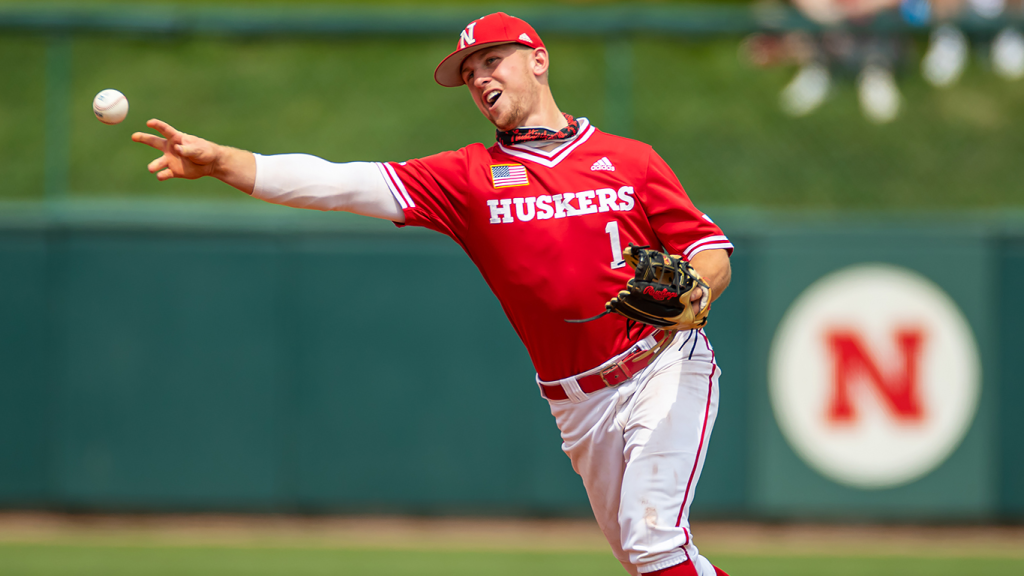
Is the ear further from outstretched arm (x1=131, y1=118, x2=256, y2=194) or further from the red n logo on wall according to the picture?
the red n logo on wall

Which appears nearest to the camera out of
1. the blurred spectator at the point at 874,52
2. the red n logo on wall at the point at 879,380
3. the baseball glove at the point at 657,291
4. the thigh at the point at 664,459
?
the baseball glove at the point at 657,291

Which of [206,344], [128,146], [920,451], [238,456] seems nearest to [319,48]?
[128,146]

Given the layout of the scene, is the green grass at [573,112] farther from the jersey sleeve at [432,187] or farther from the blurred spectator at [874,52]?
the jersey sleeve at [432,187]

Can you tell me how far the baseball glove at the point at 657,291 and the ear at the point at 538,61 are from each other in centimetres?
86

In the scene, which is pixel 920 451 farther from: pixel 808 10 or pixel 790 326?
pixel 808 10

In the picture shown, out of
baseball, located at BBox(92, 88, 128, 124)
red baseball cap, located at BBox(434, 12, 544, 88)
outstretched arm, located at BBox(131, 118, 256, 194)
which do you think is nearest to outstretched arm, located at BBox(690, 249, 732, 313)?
red baseball cap, located at BBox(434, 12, 544, 88)

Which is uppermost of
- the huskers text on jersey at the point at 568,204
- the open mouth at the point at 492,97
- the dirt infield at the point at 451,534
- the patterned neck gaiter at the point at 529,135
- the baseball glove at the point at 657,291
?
the open mouth at the point at 492,97

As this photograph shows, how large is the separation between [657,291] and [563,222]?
1.77 ft

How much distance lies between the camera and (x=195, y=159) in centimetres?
307

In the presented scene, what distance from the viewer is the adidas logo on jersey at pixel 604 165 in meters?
3.41

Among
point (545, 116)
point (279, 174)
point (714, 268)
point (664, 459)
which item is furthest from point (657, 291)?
point (279, 174)

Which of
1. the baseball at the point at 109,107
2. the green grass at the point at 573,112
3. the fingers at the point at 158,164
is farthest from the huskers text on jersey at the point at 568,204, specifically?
the green grass at the point at 573,112

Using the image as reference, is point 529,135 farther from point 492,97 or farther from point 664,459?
point 664,459

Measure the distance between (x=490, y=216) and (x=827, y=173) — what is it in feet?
18.9
